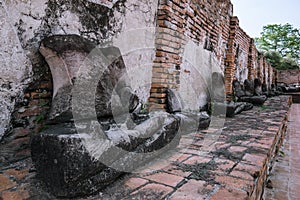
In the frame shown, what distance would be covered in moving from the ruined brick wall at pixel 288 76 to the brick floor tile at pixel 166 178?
22.2m

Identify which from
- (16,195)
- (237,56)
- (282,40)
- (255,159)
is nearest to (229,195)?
(255,159)

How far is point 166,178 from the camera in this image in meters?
1.52

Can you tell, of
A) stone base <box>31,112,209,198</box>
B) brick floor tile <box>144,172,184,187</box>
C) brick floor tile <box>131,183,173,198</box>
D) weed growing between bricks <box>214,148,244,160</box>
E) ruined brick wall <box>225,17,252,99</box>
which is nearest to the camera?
stone base <box>31,112,209,198</box>

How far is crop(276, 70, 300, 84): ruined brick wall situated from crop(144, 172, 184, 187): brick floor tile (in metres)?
22.2

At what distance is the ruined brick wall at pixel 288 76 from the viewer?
65.0 ft

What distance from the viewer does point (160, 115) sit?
6.75ft

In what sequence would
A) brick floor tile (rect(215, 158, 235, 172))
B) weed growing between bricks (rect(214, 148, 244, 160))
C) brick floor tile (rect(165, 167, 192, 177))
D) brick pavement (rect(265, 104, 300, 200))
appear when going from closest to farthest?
1. brick floor tile (rect(165, 167, 192, 177))
2. brick floor tile (rect(215, 158, 235, 172))
3. weed growing between bricks (rect(214, 148, 244, 160))
4. brick pavement (rect(265, 104, 300, 200))

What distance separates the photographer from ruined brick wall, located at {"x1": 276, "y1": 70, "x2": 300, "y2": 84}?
19.8 metres

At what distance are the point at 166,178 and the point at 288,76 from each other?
22.5 metres

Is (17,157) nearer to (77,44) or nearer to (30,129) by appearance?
(30,129)

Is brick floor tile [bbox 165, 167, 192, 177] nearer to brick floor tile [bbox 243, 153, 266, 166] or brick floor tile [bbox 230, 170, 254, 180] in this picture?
brick floor tile [bbox 230, 170, 254, 180]

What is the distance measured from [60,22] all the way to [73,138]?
1126 millimetres

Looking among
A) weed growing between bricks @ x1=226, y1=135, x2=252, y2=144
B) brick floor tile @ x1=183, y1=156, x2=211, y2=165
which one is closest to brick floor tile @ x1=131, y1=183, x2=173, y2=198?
brick floor tile @ x1=183, y1=156, x2=211, y2=165

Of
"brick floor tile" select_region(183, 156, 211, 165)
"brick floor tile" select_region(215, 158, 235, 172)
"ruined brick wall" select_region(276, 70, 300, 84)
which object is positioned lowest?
"brick floor tile" select_region(215, 158, 235, 172)
